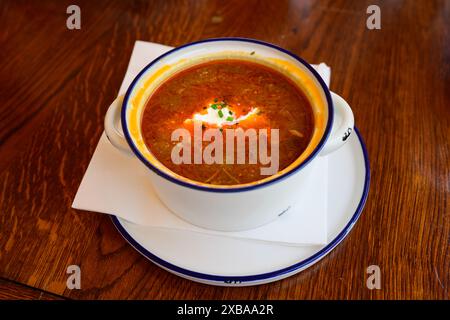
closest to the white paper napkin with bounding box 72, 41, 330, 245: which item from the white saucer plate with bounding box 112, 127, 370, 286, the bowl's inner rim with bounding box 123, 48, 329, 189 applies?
the white saucer plate with bounding box 112, 127, 370, 286

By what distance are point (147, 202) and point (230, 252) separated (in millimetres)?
254

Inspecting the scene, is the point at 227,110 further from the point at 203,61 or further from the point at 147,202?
the point at 147,202

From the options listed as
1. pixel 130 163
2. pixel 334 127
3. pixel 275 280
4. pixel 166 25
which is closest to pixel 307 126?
pixel 334 127

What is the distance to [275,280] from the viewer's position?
4.25ft

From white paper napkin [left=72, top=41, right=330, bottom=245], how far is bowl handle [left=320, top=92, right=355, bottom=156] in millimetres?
138

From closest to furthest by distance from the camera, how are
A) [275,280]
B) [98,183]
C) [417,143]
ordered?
[275,280] → [98,183] → [417,143]

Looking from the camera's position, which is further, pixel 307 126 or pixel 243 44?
pixel 243 44

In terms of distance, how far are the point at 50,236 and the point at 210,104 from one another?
55 centimetres

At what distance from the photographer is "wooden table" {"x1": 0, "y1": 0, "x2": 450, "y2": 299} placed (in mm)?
1314

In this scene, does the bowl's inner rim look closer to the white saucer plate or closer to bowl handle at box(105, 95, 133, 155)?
bowl handle at box(105, 95, 133, 155)

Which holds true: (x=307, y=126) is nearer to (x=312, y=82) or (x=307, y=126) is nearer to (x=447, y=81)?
(x=312, y=82)

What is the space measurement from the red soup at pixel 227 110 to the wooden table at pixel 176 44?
0.28 m

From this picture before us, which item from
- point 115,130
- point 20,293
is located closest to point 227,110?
point 115,130

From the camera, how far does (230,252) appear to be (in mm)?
1303
